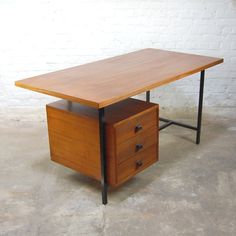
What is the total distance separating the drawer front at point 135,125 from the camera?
2.33 meters

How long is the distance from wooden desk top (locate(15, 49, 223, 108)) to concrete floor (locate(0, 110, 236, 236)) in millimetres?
719

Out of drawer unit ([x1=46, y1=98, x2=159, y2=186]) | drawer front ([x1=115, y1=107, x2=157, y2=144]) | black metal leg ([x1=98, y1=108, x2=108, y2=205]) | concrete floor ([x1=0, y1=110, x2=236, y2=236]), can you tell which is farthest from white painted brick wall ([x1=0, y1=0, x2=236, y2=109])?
→ black metal leg ([x1=98, y1=108, x2=108, y2=205])

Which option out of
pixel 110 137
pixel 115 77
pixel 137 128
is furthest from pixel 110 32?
pixel 110 137

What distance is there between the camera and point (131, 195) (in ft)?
8.42

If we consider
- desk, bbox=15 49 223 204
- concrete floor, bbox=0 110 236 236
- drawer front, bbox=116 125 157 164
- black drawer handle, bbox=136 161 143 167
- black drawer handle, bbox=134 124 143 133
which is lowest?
concrete floor, bbox=0 110 236 236

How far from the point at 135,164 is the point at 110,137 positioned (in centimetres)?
32

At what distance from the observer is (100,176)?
2.43 meters

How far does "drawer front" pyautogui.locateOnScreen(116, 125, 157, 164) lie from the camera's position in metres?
2.38

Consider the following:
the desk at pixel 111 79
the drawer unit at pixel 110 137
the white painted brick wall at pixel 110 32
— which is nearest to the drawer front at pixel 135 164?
the drawer unit at pixel 110 137

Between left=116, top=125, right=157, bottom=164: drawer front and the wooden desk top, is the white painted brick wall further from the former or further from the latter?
left=116, top=125, right=157, bottom=164: drawer front

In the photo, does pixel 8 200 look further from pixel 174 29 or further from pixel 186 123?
pixel 174 29

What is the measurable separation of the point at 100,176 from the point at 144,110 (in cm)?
50

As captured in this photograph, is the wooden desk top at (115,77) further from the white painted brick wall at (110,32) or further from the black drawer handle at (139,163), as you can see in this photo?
the white painted brick wall at (110,32)

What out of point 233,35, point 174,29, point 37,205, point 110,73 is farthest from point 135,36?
point 37,205
